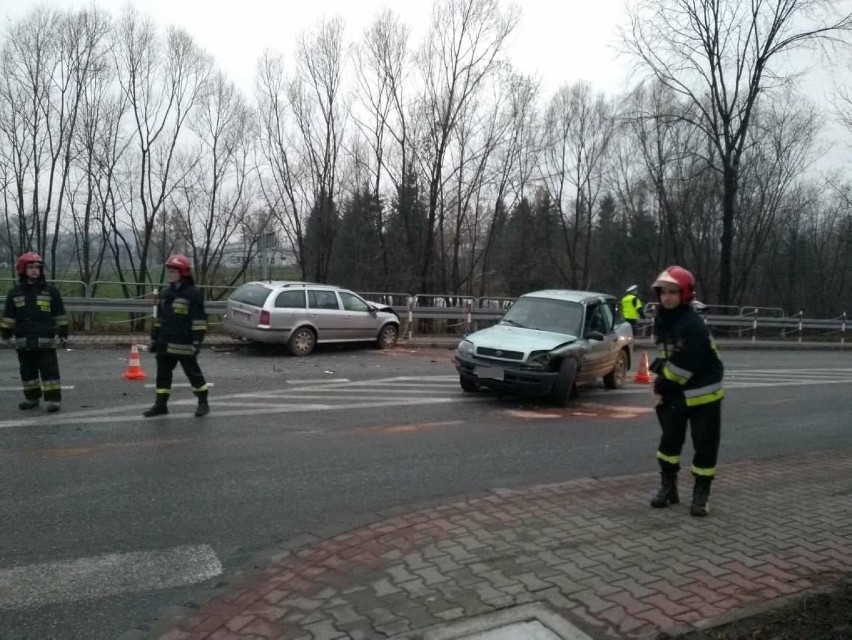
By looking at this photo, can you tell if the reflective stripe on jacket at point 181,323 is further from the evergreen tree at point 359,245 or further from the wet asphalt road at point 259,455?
the evergreen tree at point 359,245

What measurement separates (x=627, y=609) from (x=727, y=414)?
26.3 feet

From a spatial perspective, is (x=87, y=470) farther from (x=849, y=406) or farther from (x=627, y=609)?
(x=849, y=406)

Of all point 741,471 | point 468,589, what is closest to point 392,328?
point 741,471

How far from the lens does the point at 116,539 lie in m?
4.93

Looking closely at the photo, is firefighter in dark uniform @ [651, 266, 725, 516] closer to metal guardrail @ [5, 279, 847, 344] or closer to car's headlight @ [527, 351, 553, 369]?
metal guardrail @ [5, 279, 847, 344]

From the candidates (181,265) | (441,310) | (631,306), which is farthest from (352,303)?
(181,265)

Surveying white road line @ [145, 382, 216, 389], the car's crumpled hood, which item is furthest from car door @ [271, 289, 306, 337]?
the car's crumpled hood

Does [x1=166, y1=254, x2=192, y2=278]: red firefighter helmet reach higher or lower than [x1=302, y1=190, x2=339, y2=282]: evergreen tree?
lower

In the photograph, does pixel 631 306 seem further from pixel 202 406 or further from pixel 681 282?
pixel 681 282

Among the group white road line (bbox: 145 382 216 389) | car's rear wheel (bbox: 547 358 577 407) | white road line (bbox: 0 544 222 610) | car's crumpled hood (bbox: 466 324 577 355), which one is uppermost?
car's crumpled hood (bbox: 466 324 577 355)

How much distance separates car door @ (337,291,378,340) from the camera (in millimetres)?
16984

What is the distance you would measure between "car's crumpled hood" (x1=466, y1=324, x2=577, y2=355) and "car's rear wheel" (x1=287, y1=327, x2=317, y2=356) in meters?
5.55

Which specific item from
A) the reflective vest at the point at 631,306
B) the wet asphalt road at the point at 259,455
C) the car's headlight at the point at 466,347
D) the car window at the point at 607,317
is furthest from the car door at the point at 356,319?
the car window at the point at 607,317

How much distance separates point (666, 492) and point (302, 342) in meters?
11.1
